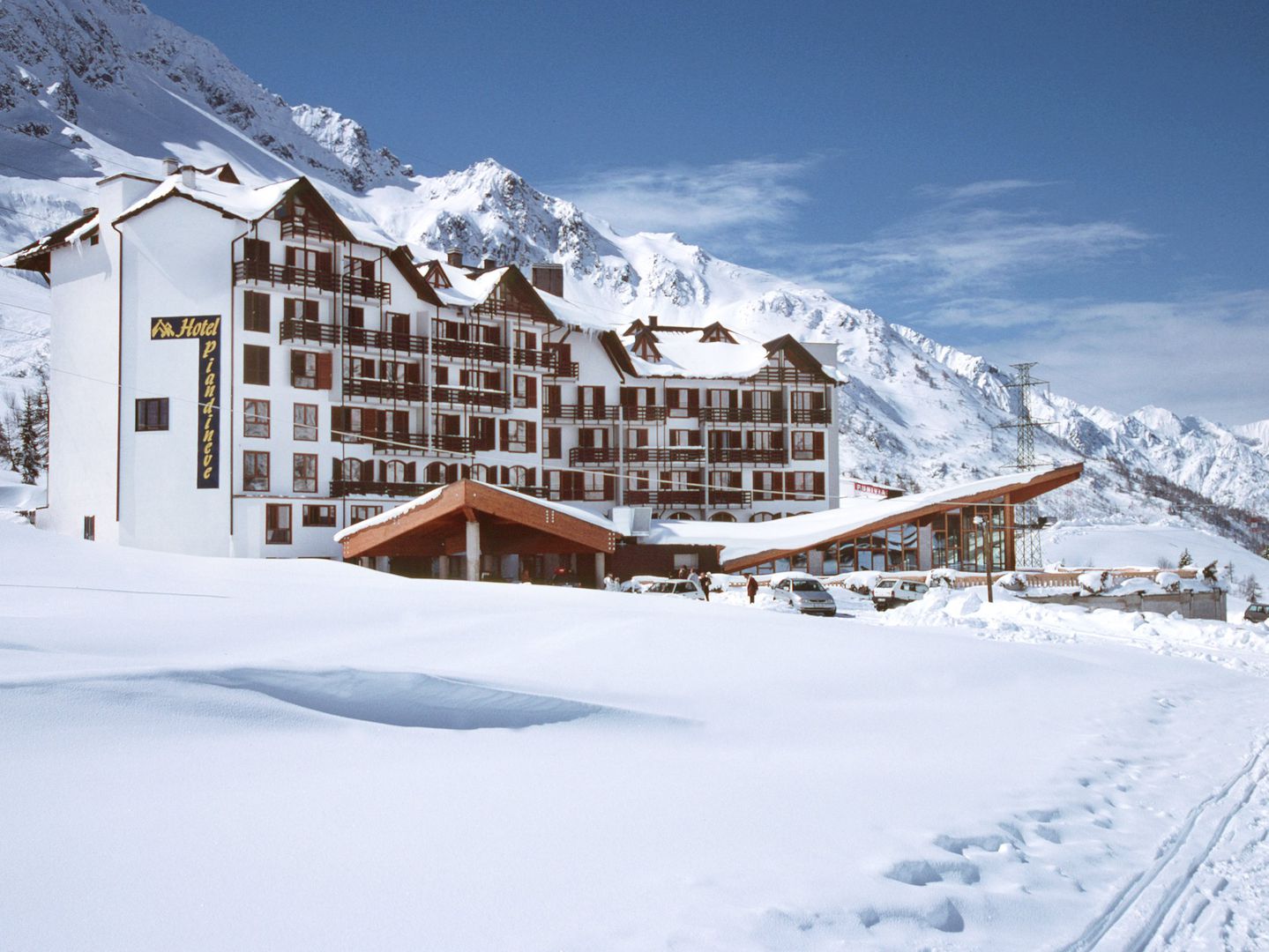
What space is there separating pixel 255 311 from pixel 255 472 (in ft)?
24.5

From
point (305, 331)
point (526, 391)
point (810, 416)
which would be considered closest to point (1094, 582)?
point (810, 416)

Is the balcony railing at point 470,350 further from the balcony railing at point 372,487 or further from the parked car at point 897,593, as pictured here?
the parked car at point 897,593

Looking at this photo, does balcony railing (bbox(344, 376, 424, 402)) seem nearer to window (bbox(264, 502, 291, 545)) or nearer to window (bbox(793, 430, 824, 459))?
window (bbox(264, 502, 291, 545))

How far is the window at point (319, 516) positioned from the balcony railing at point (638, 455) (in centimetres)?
1948

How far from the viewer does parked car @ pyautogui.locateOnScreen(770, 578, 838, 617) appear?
136 ft

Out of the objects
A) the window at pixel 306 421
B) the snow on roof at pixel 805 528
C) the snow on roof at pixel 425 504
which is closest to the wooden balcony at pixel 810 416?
the snow on roof at pixel 805 528

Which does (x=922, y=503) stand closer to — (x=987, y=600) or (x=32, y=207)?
(x=987, y=600)

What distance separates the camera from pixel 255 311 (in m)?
53.5

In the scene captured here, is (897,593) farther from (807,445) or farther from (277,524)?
(277,524)

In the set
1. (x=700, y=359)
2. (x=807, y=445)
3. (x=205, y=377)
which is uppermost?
(x=700, y=359)

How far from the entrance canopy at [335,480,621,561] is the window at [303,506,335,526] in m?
4.30

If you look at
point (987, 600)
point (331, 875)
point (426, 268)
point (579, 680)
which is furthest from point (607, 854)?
point (426, 268)

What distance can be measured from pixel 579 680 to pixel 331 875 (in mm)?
8129

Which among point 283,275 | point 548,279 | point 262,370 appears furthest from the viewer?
point 548,279
